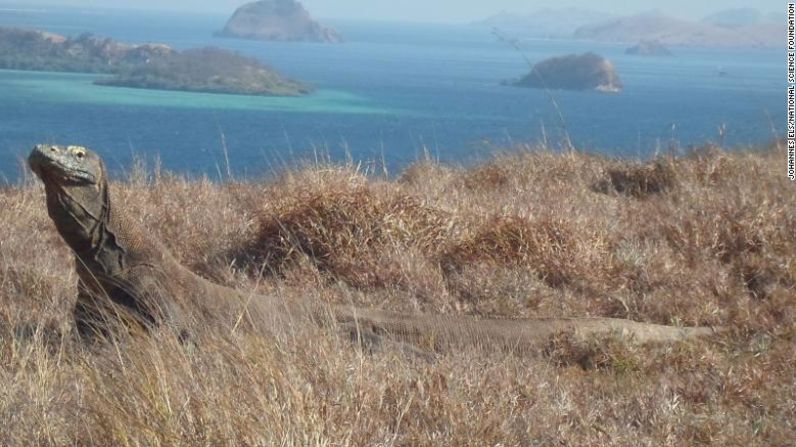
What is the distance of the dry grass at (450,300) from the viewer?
356 centimetres

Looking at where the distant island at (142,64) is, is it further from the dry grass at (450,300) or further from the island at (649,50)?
the island at (649,50)

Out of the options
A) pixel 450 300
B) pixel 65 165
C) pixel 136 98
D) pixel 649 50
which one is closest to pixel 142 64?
pixel 136 98

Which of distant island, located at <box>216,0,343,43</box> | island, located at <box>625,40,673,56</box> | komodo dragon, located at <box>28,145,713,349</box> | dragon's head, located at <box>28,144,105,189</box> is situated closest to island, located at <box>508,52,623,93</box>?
komodo dragon, located at <box>28,145,713,349</box>

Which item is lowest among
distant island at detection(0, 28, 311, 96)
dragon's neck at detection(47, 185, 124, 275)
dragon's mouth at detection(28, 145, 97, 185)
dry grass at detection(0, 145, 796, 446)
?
distant island at detection(0, 28, 311, 96)

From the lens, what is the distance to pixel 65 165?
15.5ft

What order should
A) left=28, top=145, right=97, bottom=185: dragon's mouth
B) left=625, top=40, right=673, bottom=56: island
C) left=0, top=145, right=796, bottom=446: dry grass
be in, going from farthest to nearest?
left=625, top=40, right=673, bottom=56: island, left=28, top=145, right=97, bottom=185: dragon's mouth, left=0, top=145, right=796, bottom=446: dry grass

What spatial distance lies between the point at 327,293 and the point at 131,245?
3.94 ft

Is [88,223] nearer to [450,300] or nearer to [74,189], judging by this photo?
[74,189]

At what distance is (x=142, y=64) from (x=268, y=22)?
81.1 metres

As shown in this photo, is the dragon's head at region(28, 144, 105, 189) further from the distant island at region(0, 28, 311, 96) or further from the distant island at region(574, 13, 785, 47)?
the distant island at region(574, 13, 785, 47)

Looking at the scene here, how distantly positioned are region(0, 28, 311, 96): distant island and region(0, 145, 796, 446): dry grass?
39982mm

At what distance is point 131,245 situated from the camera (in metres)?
5.14

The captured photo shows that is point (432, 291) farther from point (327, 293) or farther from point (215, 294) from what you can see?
point (215, 294)

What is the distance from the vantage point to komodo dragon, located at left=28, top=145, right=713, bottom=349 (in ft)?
15.8
